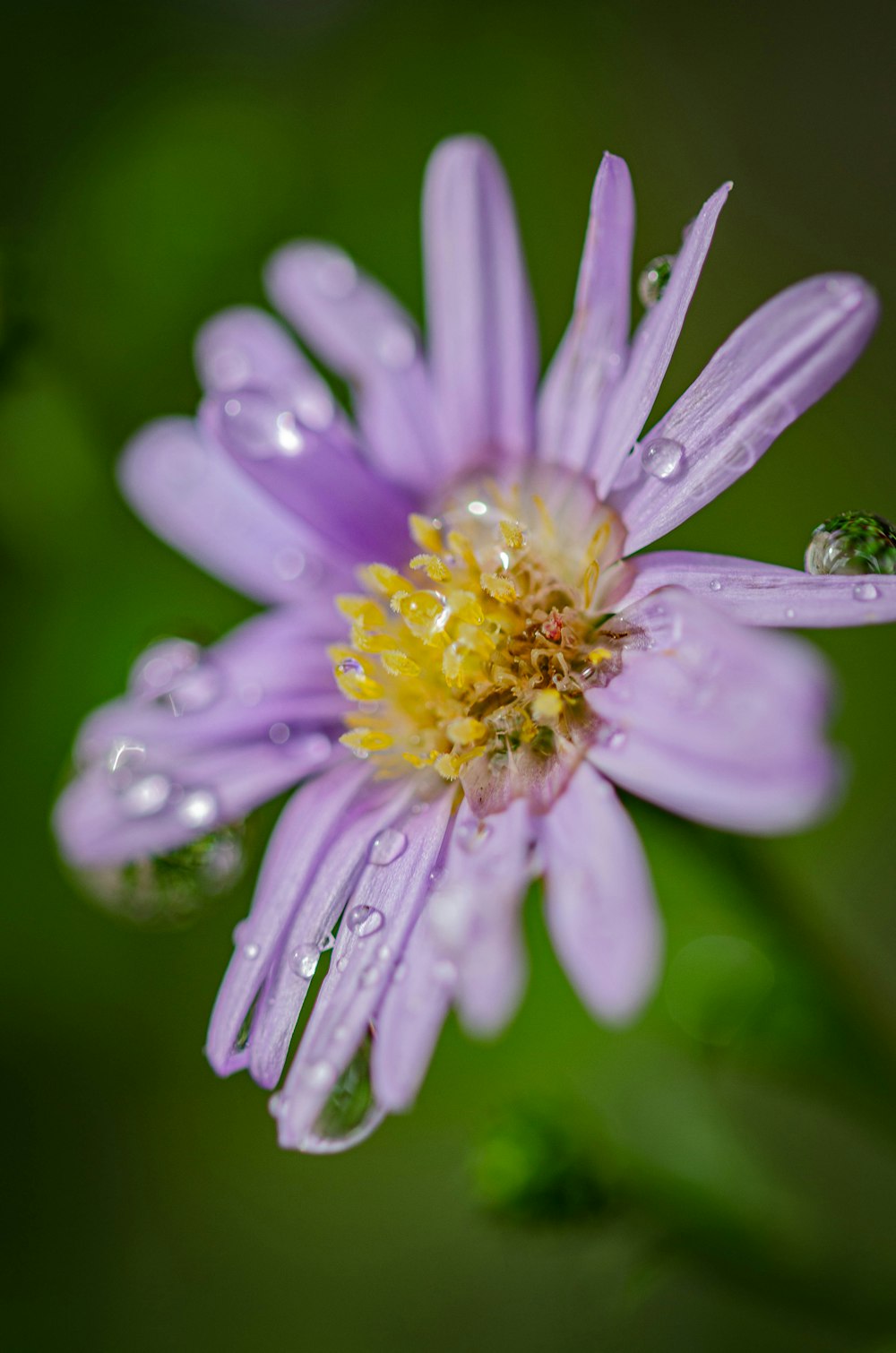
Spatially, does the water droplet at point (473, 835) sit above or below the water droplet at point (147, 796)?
below

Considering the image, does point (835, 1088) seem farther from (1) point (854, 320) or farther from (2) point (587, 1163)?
(1) point (854, 320)

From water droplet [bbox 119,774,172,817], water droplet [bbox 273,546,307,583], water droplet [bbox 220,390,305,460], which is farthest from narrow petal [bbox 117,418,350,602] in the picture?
water droplet [bbox 119,774,172,817]

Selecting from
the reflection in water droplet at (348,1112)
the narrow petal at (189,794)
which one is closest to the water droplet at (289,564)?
the narrow petal at (189,794)

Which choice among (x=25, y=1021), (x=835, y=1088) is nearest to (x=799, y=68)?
(x=835, y=1088)

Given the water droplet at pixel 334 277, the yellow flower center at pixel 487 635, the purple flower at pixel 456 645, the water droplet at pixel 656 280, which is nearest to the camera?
the purple flower at pixel 456 645

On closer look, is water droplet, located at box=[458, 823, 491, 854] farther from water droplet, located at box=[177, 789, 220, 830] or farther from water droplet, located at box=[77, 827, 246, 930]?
water droplet, located at box=[77, 827, 246, 930]

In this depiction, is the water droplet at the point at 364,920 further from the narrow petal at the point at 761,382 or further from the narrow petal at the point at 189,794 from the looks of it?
A: the narrow petal at the point at 761,382
